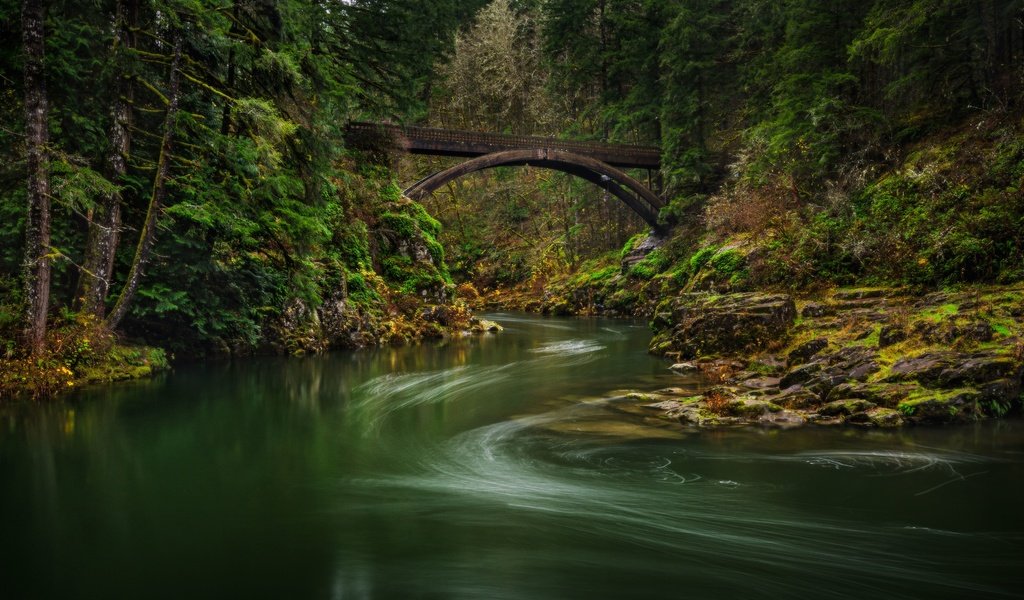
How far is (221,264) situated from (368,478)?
9.41 metres

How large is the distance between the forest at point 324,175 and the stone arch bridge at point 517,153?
1.00 metres

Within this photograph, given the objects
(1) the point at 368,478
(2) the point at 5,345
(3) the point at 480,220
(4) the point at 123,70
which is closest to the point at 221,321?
(2) the point at 5,345

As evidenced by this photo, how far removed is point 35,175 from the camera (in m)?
9.64

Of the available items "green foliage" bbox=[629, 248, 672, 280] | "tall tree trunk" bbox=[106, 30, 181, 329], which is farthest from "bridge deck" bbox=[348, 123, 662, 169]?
"tall tree trunk" bbox=[106, 30, 181, 329]

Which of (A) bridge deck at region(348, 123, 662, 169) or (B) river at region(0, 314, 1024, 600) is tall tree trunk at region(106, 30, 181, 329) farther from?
(A) bridge deck at region(348, 123, 662, 169)

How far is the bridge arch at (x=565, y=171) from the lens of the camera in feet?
80.9

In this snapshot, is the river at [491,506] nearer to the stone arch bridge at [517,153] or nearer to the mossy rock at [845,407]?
the mossy rock at [845,407]

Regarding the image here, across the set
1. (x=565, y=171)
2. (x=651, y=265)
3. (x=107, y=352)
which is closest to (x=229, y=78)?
(x=107, y=352)

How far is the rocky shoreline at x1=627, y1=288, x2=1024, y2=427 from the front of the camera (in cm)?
745

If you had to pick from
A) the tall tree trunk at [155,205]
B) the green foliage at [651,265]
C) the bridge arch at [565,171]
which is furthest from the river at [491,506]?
the green foliage at [651,265]

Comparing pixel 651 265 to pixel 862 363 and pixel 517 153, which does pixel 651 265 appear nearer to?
pixel 517 153

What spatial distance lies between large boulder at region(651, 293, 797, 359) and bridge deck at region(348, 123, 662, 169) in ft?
44.4

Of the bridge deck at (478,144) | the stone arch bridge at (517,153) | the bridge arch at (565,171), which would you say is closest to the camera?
the bridge deck at (478,144)

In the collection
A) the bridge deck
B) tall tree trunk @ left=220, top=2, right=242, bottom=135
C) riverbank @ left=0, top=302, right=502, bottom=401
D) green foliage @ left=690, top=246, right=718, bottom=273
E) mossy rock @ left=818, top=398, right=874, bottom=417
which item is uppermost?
the bridge deck
